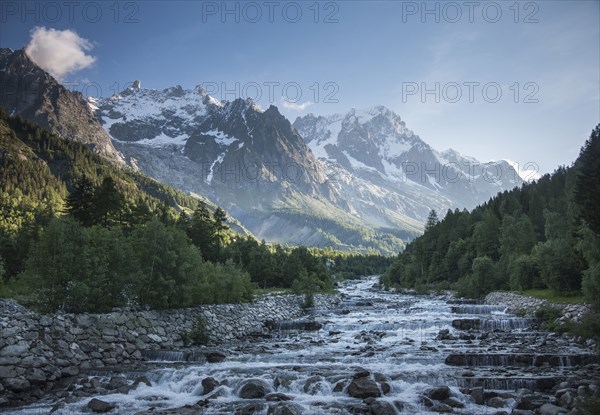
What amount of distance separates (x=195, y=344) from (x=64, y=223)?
613 inches

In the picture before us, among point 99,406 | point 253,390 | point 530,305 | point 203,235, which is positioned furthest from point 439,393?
point 203,235

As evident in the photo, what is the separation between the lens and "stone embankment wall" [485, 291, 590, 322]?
40312mm

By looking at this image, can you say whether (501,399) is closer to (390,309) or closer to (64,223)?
(64,223)

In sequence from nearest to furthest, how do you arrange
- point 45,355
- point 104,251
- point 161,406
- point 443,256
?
point 161,406 → point 45,355 → point 104,251 → point 443,256

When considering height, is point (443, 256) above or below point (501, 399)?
above

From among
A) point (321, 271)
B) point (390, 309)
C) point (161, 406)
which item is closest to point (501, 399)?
point (161, 406)

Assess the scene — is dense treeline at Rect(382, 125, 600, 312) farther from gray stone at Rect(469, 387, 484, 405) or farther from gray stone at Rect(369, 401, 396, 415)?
gray stone at Rect(369, 401, 396, 415)

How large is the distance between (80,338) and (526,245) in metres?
76.0

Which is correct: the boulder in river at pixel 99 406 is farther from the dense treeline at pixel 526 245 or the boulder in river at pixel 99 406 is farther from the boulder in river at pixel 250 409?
the dense treeline at pixel 526 245

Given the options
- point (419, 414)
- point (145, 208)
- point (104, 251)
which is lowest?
point (419, 414)

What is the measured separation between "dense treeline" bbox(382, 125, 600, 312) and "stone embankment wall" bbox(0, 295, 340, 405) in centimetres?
3382

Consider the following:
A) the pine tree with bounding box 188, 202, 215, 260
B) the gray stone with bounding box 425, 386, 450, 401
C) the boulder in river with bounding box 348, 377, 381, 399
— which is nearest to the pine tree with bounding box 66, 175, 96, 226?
the pine tree with bounding box 188, 202, 215, 260

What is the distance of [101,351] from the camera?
32.0 metres

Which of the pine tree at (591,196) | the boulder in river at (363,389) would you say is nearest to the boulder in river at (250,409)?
the boulder in river at (363,389)
